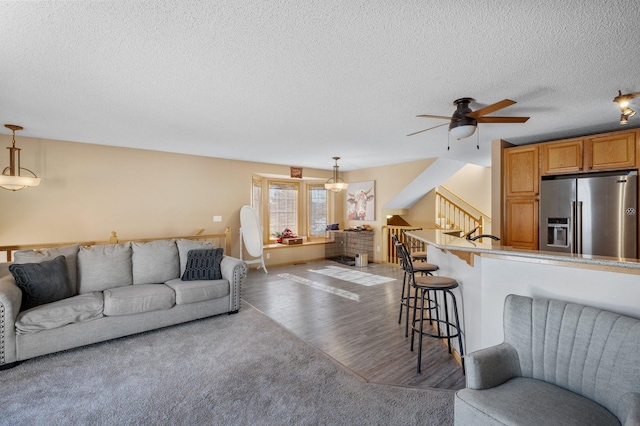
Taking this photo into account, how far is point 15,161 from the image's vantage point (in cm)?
434

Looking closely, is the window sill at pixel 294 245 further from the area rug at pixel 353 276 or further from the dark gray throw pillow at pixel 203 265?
the dark gray throw pillow at pixel 203 265

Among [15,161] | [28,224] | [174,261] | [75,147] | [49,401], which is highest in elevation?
[75,147]

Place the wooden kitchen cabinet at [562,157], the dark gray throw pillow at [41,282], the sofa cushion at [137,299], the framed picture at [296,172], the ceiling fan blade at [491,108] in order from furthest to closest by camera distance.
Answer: the framed picture at [296,172], the wooden kitchen cabinet at [562,157], the sofa cushion at [137,299], the dark gray throw pillow at [41,282], the ceiling fan blade at [491,108]

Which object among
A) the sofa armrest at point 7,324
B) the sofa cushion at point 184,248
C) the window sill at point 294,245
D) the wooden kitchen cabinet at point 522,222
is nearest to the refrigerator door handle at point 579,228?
the wooden kitchen cabinet at point 522,222

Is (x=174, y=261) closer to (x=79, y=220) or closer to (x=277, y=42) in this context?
(x=79, y=220)

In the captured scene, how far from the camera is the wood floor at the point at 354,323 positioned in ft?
8.21

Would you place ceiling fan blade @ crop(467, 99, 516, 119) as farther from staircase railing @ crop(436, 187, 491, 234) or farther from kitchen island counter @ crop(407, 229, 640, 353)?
staircase railing @ crop(436, 187, 491, 234)

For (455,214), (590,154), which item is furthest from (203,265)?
(455,214)

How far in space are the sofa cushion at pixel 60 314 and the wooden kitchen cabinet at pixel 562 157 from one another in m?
5.68

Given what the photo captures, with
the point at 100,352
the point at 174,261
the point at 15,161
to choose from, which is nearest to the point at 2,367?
the point at 100,352

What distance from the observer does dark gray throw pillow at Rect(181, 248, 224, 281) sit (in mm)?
3785

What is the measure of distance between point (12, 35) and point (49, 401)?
8.12 feet

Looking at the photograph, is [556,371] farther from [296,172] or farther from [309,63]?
[296,172]

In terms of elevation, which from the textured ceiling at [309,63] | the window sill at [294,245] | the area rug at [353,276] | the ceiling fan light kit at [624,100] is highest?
the textured ceiling at [309,63]
